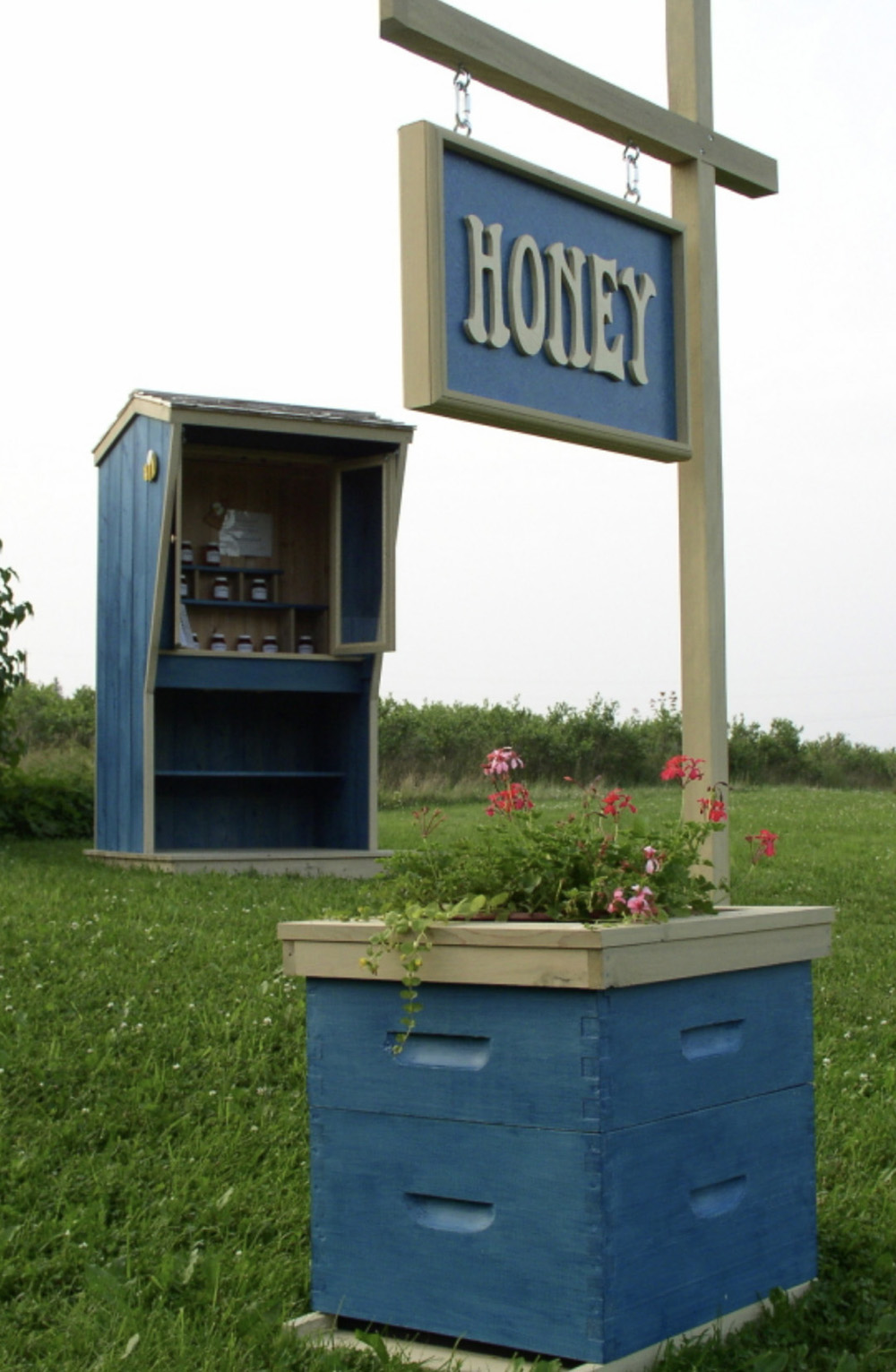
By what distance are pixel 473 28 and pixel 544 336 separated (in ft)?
2.45

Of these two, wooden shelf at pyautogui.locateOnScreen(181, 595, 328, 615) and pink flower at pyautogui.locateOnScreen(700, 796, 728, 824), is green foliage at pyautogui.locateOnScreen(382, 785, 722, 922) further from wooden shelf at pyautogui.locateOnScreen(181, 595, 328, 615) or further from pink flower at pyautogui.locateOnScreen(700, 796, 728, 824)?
wooden shelf at pyautogui.locateOnScreen(181, 595, 328, 615)

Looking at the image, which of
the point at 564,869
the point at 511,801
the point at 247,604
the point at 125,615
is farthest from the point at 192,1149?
the point at 247,604

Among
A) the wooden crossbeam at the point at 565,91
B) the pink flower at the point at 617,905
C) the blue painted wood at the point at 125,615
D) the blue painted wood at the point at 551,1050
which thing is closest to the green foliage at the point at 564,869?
the pink flower at the point at 617,905

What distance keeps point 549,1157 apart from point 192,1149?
169cm

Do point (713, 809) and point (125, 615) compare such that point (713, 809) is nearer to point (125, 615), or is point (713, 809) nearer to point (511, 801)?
point (511, 801)

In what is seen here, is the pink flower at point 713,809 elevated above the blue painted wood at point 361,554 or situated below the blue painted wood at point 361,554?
below

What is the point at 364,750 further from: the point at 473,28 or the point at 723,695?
the point at 473,28

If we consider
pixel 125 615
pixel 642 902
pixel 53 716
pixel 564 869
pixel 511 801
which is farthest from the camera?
pixel 53 716

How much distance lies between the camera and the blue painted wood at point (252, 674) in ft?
32.9

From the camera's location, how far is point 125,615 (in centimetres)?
1041

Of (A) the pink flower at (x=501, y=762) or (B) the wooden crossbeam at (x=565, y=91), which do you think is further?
(A) the pink flower at (x=501, y=762)

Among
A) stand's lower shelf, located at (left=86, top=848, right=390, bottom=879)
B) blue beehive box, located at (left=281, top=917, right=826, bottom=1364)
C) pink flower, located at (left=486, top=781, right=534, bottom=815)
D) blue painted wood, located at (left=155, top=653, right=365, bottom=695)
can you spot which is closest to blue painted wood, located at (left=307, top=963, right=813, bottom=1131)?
blue beehive box, located at (left=281, top=917, right=826, bottom=1364)

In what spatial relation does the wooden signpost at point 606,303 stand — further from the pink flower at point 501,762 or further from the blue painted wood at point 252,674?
the blue painted wood at point 252,674

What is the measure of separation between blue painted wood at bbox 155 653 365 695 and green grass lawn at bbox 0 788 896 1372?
2.86 meters
